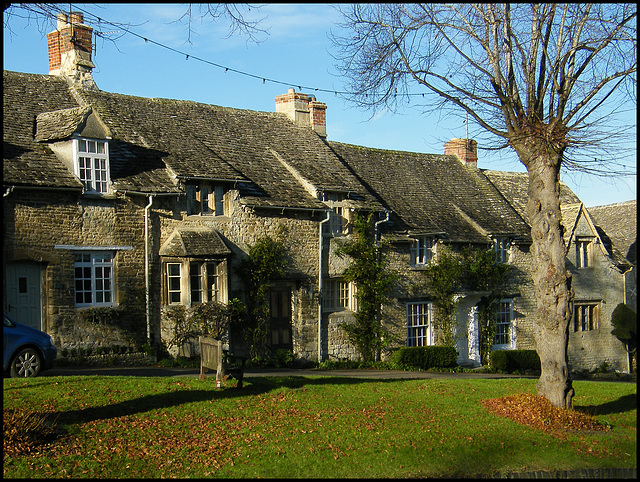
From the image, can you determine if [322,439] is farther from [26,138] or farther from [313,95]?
[313,95]

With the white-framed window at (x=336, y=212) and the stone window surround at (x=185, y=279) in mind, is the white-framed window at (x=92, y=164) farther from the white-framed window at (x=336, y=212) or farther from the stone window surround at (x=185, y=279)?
the white-framed window at (x=336, y=212)

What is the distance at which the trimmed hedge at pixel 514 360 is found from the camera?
1078 inches

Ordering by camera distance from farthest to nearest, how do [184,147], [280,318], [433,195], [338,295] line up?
[433,195] → [338,295] → [280,318] → [184,147]

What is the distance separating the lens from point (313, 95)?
98.9ft

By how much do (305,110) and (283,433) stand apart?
65.8 feet

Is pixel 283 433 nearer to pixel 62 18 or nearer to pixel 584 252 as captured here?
pixel 62 18

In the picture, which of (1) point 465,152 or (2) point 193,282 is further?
(1) point 465,152

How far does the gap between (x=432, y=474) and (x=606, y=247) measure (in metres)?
26.3

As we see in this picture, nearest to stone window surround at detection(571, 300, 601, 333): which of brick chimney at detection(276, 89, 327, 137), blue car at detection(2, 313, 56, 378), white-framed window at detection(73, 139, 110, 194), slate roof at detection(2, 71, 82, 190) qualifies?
brick chimney at detection(276, 89, 327, 137)

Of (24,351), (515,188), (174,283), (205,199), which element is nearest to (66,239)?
(174,283)

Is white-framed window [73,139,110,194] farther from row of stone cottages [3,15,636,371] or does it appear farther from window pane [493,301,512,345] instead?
window pane [493,301,512,345]

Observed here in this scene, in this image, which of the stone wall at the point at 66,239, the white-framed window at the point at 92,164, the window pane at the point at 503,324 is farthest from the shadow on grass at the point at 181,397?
the window pane at the point at 503,324

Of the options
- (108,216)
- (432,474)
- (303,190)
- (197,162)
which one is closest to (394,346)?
(303,190)

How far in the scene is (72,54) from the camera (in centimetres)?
2416
